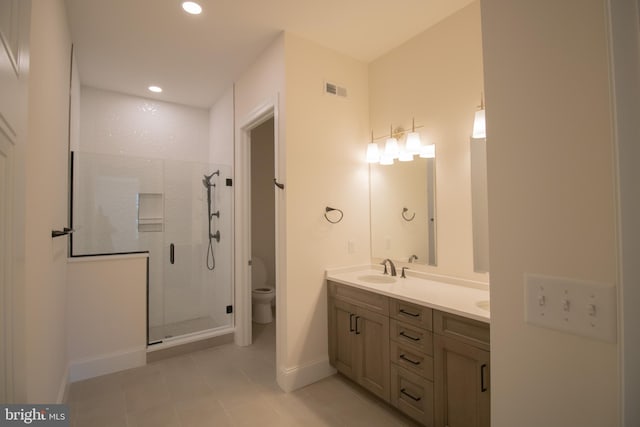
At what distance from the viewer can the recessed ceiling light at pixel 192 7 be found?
2.09 meters

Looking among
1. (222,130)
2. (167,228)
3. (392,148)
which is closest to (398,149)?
(392,148)

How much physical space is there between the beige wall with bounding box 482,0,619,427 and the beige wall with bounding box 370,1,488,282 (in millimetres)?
1228

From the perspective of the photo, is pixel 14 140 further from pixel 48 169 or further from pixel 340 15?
pixel 340 15

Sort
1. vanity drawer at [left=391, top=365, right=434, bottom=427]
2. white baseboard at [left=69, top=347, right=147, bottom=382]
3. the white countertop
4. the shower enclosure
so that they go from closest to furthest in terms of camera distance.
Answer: the white countertop → vanity drawer at [left=391, top=365, right=434, bottom=427] → white baseboard at [left=69, top=347, right=147, bottom=382] → the shower enclosure

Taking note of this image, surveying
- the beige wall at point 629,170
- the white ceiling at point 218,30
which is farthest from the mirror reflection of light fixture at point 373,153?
the beige wall at point 629,170

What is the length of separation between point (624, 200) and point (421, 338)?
1.47m

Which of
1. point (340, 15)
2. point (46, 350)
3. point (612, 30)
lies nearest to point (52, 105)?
point (46, 350)

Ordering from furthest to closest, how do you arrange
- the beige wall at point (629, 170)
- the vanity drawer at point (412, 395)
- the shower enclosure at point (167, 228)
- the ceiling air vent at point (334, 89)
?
the shower enclosure at point (167, 228) < the ceiling air vent at point (334, 89) < the vanity drawer at point (412, 395) < the beige wall at point (629, 170)

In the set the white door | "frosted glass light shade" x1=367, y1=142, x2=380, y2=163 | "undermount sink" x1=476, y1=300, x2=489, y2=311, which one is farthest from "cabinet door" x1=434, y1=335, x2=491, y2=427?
the white door

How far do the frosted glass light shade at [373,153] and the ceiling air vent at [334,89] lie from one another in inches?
20.8

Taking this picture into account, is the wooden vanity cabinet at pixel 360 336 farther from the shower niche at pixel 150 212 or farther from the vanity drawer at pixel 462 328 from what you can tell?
the shower niche at pixel 150 212

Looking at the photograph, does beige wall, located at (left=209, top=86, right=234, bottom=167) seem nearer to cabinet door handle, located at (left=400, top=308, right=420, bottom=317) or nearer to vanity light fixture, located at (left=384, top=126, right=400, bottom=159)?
vanity light fixture, located at (left=384, top=126, right=400, bottom=159)

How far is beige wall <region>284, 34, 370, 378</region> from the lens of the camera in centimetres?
241

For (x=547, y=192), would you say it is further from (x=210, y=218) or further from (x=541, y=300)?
(x=210, y=218)
